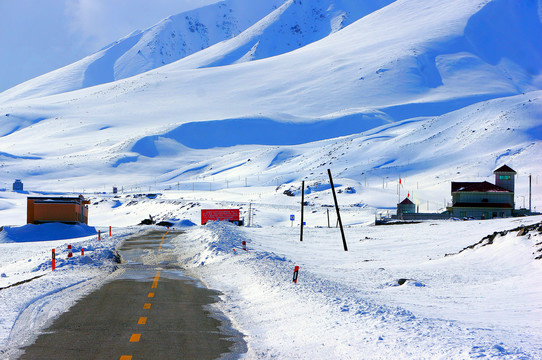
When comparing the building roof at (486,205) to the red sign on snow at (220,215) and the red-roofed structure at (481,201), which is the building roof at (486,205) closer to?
the red-roofed structure at (481,201)

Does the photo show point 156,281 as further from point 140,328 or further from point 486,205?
point 486,205

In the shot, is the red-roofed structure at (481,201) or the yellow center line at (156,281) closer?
the yellow center line at (156,281)

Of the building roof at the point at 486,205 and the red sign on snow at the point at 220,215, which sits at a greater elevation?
the building roof at the point at 486,205

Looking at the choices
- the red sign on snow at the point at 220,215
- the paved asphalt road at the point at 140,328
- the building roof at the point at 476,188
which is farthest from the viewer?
the building roof at the point at 476,188

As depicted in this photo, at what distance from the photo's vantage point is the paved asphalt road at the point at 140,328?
1214cm

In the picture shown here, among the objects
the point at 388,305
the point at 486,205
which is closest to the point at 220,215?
the point at 486,205

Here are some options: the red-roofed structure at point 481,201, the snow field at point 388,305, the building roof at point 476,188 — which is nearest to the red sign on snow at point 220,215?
the red-roofed structure at point 481,201

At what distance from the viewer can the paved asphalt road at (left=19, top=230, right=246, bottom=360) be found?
478 inches

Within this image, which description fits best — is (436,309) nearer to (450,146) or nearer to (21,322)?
(21,322)

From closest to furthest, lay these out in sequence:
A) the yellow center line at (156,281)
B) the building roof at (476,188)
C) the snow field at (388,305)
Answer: the snow field at (388,305), the yellow center line at (156,281), the building roof at (476,188)

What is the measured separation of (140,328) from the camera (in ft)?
46.6

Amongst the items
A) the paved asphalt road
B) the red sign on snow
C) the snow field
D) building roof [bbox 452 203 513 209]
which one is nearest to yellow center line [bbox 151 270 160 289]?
the paved asphalt road

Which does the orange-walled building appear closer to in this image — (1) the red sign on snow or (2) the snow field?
(1) the red sign on snow

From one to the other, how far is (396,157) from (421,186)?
34585 mm
